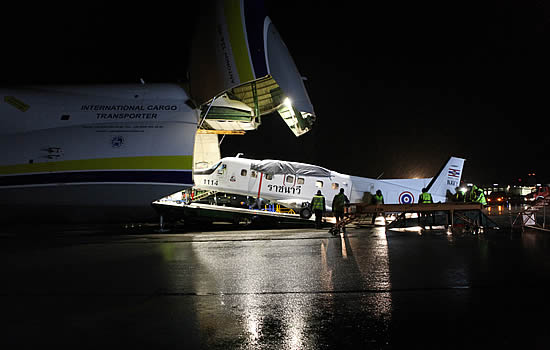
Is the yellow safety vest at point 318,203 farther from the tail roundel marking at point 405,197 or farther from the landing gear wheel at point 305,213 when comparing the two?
the tail roundel marking at point 405,197

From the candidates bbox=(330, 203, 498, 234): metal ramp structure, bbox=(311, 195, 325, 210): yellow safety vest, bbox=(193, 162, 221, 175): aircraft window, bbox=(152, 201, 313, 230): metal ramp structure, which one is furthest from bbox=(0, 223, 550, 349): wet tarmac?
bbox=(193, 162, 221, 175): aircraft window

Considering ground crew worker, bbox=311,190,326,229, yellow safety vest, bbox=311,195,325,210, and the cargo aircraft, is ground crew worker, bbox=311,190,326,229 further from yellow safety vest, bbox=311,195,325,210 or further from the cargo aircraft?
the cargo aircraft

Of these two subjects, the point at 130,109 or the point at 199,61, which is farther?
the point at 130,109

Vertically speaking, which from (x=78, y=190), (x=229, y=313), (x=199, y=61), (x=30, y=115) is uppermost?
(x=199, y=61)

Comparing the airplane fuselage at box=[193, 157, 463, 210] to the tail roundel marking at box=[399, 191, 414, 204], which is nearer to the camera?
the airplane fuselage at box=[193, 157, 463, 210]

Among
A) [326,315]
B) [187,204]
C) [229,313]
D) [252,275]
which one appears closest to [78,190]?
[187,204]

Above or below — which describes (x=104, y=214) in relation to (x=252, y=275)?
above

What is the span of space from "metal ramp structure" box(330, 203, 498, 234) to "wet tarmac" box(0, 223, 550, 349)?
318 centimetres

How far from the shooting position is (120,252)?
29.7 ft

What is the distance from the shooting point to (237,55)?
10500 millimetres

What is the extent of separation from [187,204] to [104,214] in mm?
3304

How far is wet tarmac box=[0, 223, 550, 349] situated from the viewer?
3.52 m

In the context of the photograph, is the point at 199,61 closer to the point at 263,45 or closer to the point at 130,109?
the point at 263,45

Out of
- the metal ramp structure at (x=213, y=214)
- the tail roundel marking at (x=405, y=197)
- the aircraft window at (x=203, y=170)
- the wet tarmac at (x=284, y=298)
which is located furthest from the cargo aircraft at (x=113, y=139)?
the tail roundel marking at (x=405, y=197)
